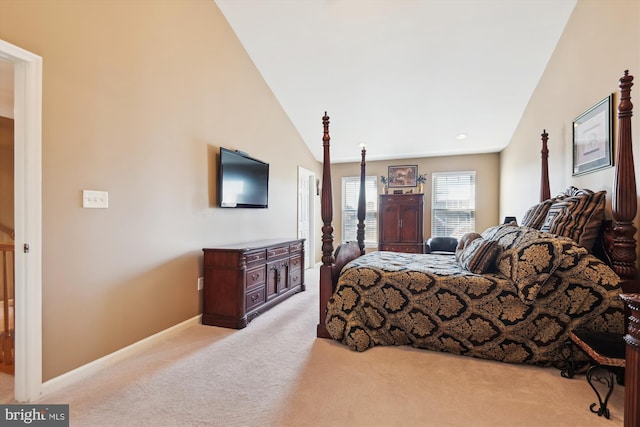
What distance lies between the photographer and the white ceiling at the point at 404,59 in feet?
10.3

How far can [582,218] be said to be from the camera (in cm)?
219

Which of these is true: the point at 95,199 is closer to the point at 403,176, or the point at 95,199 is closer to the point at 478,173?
the point at 403,176

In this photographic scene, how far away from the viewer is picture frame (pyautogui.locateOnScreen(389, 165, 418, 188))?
6102 mm

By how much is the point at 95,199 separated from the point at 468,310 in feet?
9.36

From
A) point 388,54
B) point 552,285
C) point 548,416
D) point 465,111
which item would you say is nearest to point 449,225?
point 465,111

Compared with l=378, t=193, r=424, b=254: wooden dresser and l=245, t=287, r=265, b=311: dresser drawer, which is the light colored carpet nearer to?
l=245, t=287, r=265, b=311: dresser drawer

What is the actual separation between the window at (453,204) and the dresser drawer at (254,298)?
13.3 ft

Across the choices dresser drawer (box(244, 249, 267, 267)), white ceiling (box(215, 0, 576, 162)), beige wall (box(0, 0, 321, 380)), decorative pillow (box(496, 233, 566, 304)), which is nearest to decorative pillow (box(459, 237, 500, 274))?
decorative pillow (box(496, 233, 566, 304))

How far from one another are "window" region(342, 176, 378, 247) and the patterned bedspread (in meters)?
3.81

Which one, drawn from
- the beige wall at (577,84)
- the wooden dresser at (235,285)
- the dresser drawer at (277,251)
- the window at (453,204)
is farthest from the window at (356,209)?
the wooden dresser at (235,285)

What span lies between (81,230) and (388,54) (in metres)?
3.67

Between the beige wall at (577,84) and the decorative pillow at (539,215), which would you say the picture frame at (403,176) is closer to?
the beige wall at (577,84)

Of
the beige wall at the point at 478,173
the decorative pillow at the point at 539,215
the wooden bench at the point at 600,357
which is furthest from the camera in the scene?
the beige wall at the point at 478,173

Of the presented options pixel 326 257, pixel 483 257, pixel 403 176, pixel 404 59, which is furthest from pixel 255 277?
pixel 403 176
